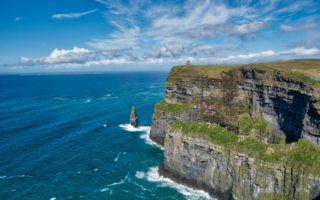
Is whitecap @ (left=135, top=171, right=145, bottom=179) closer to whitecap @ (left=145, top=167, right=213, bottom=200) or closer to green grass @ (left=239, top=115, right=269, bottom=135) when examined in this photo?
whitecap @ (left=145, top=167, right=213, bottom=200)

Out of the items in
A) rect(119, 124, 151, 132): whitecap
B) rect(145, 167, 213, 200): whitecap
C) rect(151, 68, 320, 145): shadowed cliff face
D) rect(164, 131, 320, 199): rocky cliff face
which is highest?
rect(151, 68, 320, 145): shadowed cliff face

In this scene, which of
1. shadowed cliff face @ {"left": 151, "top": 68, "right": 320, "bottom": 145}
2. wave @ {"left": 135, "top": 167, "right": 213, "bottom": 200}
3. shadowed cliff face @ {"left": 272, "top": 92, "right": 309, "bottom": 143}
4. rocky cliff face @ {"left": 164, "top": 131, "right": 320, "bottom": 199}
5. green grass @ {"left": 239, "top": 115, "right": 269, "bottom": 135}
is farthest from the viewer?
green grass @ {"left": 239, "top": 115, "right": 269, "bottom": 135}

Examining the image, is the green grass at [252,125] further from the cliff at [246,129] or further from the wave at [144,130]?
the wave at [144,130]

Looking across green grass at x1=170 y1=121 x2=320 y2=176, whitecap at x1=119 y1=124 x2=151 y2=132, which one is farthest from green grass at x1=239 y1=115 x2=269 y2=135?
whitecap at x1=119 y1=124 x2=151 y2=132

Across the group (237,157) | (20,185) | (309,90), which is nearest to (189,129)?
(237,157)

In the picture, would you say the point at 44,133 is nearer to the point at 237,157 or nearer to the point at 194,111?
the point at 194,111

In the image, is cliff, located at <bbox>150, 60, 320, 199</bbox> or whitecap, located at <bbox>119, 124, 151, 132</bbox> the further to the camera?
whitecap, located at <bbox>119, 124, 151, 132</bbox>

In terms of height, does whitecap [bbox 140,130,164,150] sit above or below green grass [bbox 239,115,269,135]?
below
